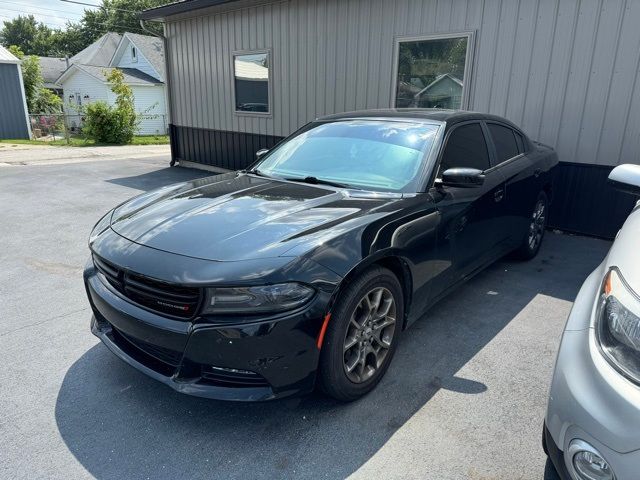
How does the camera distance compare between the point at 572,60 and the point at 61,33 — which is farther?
the point at 61,33

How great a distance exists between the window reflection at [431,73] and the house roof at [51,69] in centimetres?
3785

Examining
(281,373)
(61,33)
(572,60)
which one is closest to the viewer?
(281,373)

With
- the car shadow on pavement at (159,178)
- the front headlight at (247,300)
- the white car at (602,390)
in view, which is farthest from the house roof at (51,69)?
the white car at (602,390)

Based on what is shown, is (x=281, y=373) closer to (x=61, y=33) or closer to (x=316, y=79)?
(x=316, y=79)

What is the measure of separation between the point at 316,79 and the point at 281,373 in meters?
7.04

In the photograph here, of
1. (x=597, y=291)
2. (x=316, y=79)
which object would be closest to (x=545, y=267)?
(x=597, y=291)

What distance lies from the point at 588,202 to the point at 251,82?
668cm

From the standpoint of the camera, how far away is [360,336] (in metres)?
2.53

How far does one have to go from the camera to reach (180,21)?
10.6 meters

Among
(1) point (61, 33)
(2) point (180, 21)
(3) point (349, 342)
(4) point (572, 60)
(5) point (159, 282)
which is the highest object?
(1) point (61, 33)

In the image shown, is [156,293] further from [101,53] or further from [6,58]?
[101,53]

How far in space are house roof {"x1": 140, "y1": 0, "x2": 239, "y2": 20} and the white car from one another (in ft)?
29.3

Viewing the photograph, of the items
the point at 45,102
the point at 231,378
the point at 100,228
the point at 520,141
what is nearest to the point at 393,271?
the point at 231,378

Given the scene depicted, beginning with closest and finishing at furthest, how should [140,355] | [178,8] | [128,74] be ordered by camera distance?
[140,355], [178,8], [128,74]
